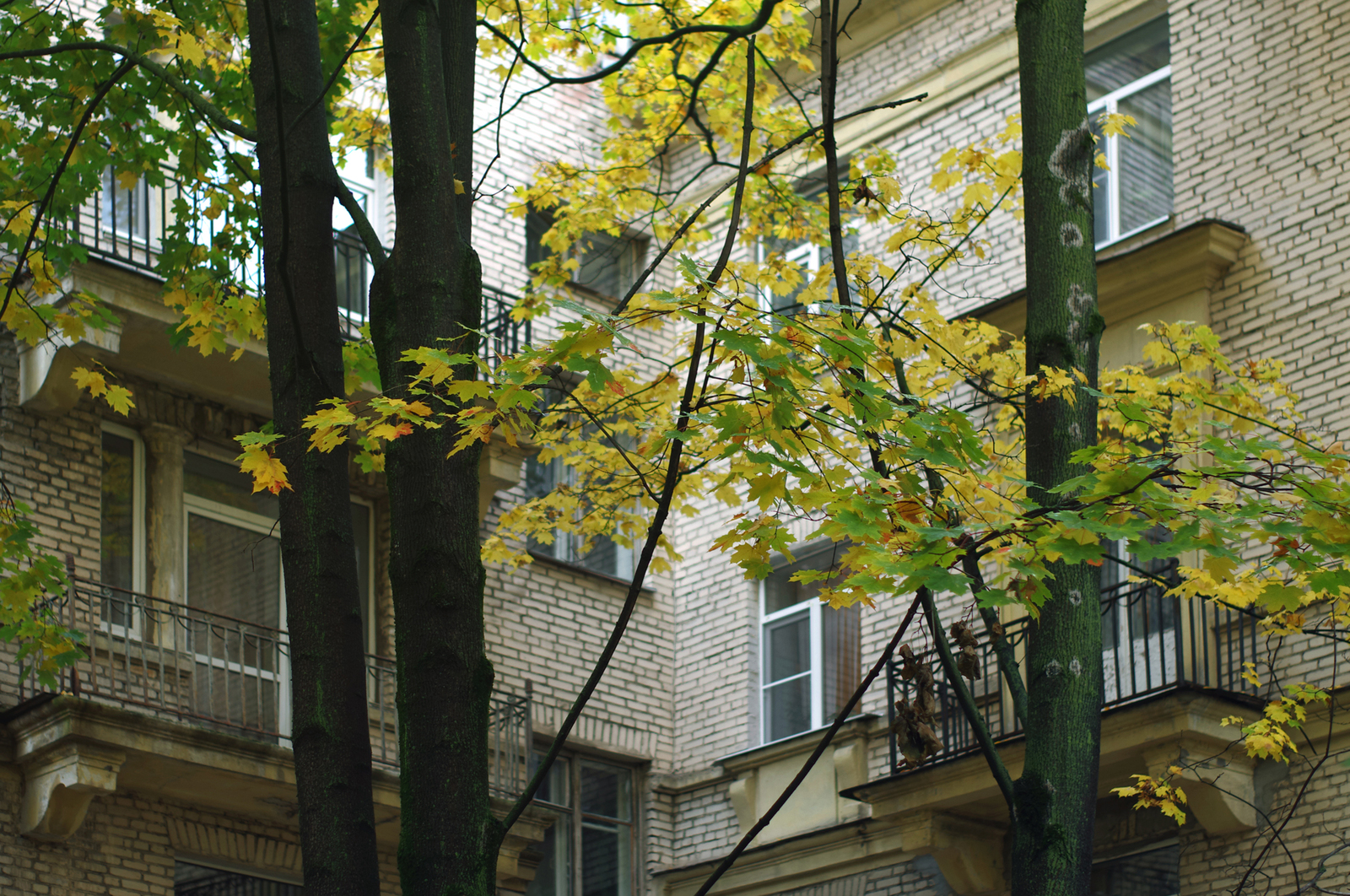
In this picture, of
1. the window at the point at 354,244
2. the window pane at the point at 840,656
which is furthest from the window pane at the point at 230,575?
the window pane at the point at 840,656

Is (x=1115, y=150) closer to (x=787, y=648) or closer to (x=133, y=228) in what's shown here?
(x=787, y=648)

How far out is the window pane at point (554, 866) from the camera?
14.9 m

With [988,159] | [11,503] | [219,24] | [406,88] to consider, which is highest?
[219,24]

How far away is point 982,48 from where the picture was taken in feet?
48.9

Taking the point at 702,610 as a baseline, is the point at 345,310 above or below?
above

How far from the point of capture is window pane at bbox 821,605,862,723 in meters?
14.6

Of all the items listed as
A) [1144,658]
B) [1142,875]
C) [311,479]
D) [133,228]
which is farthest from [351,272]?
[311,479]

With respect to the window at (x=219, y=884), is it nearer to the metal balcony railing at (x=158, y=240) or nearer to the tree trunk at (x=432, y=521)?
the metal balcony railing at (x=158, y=240)

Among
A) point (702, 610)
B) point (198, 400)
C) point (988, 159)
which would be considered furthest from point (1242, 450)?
point (702, 610)

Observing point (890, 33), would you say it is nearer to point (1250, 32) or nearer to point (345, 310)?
point (1250, 32)

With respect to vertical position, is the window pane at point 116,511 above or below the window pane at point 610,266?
below

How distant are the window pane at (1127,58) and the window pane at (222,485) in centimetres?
811

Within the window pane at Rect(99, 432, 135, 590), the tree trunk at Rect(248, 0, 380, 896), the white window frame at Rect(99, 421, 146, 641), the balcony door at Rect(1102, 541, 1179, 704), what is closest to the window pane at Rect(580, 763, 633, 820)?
the white window frame at Rect(99, 421, 146, 641)

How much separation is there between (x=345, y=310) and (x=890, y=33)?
20.3 feet
